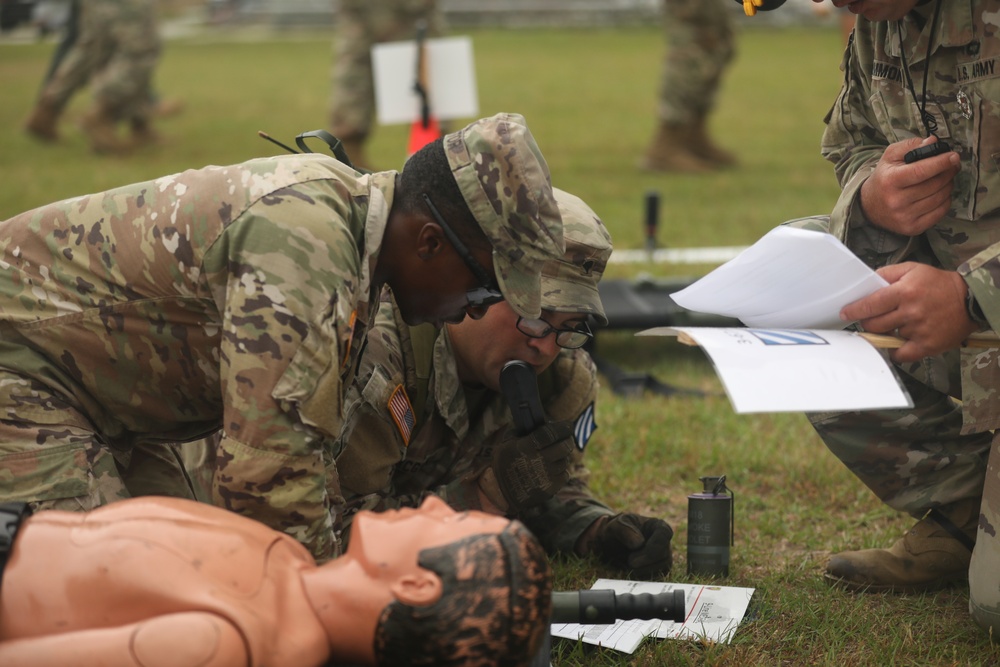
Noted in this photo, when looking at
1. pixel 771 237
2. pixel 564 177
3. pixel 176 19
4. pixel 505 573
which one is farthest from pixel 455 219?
pixel 176 19

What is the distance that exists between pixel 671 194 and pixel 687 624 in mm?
7637

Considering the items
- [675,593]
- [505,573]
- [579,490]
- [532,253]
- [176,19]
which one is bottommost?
[176,19]

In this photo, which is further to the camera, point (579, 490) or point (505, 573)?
point (579, 490)

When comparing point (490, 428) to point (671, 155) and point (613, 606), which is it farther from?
point (671, 155)

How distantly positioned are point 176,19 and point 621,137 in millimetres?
24102

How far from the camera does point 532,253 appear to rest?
262cm

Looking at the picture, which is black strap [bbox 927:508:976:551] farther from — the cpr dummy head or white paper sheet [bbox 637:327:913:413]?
the cpr dummy head

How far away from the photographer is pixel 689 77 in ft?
34.4

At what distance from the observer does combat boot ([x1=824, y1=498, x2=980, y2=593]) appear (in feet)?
10.7

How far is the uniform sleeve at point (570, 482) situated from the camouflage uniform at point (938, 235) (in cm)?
71

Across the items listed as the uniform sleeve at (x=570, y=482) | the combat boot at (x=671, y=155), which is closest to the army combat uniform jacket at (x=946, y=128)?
the uniform sleeve at (x=570, y=482)

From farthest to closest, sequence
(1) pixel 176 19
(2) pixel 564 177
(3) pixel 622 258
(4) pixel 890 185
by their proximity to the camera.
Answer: (1) pixel 176 19, (2) pixel 564 177, (3) pixel 622 258, (4) pixel 890 185

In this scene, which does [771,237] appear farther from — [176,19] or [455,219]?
[176,19]

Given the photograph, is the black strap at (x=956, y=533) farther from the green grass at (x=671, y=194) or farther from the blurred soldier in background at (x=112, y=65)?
the blurred soldier in background at (x=112, y=65)
